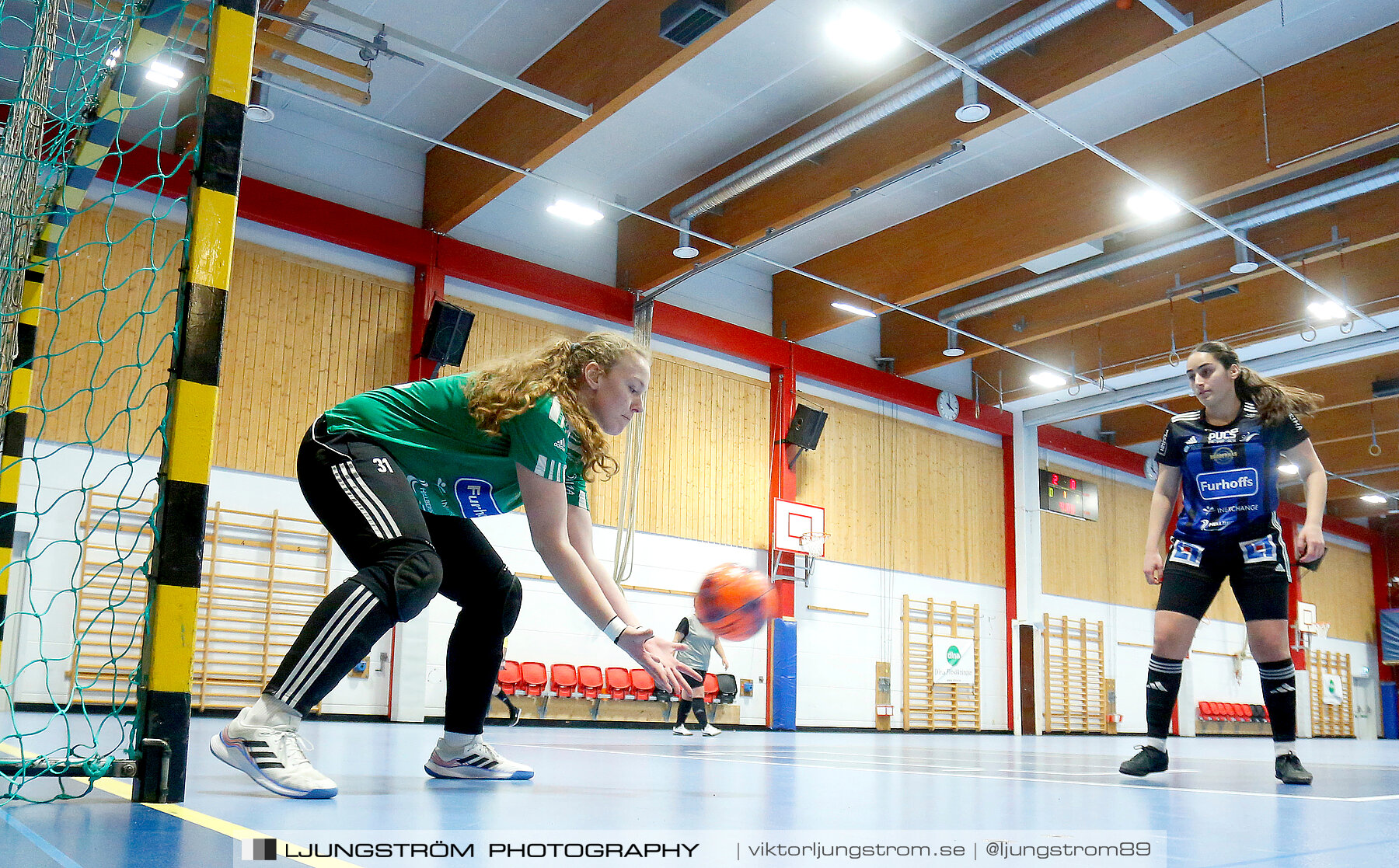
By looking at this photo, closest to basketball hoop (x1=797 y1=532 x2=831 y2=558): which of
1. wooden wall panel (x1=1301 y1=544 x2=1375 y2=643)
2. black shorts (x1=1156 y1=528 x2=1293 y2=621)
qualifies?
black shorts (x1=1156 y1=528 x2=1293 y2=621)

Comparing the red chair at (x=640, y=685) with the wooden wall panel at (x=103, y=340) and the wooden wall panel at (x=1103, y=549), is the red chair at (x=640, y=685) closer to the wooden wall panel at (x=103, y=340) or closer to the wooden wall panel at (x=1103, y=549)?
the wooden wall panel at (x=103, y=340)

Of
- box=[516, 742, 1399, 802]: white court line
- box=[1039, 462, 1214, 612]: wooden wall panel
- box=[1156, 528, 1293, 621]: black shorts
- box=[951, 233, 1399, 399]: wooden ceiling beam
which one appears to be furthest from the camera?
box=[1039, 462, 1214, 612]: wooden wall panel

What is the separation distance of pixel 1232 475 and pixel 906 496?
12.9 meters

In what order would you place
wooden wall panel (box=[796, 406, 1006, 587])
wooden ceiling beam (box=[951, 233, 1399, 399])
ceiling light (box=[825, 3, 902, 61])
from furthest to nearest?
wooden wall panel (box=[796, 406, 1006, 587]), wooden ceiling beam (box=[951, 233, 1399, 399]), ceiling light (box=[825, 3, 902, 61])

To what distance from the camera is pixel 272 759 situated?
2283 millimetres

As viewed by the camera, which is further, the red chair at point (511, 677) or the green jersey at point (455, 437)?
the red chair at point (511, 677)

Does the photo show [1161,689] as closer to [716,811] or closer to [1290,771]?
[1290,771]

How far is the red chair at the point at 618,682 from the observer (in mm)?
12875

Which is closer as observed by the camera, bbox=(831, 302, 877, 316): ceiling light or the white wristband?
the white wristband

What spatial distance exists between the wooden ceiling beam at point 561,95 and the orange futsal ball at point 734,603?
20.1 feet

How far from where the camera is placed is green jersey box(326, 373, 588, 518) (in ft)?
8.39

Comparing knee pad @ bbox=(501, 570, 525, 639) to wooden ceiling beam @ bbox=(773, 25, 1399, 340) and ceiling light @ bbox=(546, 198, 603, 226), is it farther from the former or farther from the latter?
wooden ceiling beam @ bbox=(773, 25, 1399, 340)

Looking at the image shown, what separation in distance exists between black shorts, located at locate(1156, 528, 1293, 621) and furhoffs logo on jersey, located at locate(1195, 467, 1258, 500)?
7.4 inches

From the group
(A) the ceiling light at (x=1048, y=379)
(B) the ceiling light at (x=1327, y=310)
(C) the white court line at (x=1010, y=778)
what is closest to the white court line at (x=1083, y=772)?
(C) the white court line at (x=1010, y=778)
